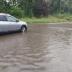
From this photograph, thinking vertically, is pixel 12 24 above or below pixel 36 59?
above

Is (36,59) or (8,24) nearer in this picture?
(36,59)

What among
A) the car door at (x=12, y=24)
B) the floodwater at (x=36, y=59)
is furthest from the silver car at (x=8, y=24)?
the floodwater at (x=36, y=59)

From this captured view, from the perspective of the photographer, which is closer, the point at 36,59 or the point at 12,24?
the point at 36,59

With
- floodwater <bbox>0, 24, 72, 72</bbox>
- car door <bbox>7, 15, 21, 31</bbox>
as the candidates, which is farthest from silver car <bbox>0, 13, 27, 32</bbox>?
floodwater <bbox>0, 24, 72, 72</bbox>

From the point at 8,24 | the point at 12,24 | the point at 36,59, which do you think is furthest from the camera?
the point at 12,24

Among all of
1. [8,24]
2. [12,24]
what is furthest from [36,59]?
[12,24]

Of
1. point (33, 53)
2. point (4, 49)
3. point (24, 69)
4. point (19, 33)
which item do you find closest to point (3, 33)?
point (19, 33)

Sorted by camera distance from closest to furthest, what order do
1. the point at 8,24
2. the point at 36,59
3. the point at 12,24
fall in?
the point at 36,59 → the point at 8,24 → the point at 12,24

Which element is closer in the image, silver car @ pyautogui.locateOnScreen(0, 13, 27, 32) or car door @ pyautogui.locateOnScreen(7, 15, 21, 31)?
silver car @ pyautogui.locateOnScreen(0, 13, 27, 32)

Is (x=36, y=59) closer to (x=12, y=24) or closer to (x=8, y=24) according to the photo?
(x=8, y=24)

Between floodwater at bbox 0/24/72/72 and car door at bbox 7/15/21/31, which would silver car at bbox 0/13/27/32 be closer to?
car door at bbox 7/15/21/31

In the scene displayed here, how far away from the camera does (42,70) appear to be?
937 cm

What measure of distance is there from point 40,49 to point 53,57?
2239mm

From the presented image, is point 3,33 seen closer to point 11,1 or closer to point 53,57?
point 53,57
